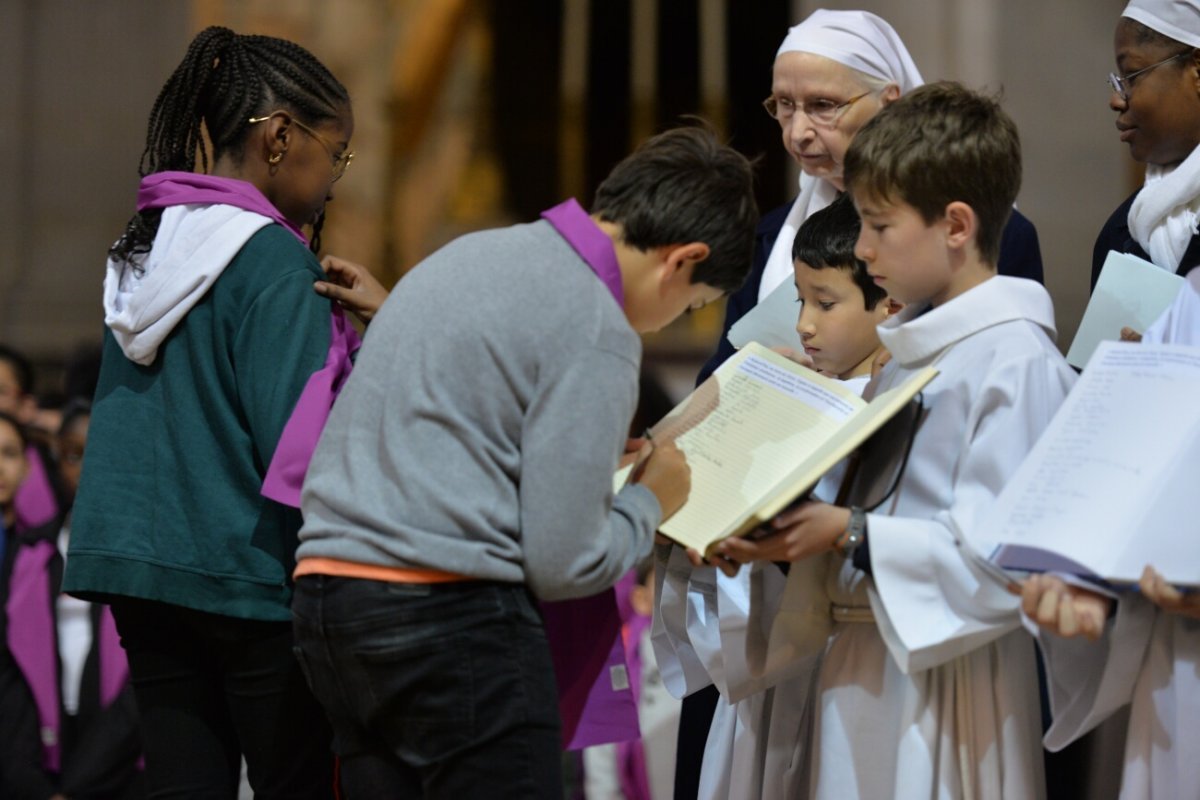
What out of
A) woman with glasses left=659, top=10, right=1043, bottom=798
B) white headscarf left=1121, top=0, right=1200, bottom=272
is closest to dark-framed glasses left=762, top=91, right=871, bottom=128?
woman with glasses left=659, top=10, right=1043, bottom=798

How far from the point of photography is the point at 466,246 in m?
2.57

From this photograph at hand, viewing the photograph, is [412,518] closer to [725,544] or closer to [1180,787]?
[725,544]

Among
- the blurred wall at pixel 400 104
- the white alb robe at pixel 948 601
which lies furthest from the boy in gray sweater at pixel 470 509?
the blurred wall at pixel 400 104

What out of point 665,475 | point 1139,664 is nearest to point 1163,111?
point 1139,664

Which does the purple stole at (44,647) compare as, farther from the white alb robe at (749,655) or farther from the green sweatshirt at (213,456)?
the white alb robe at (749,655)

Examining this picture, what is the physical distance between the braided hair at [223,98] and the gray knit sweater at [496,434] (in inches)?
30.9

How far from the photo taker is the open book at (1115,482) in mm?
2432

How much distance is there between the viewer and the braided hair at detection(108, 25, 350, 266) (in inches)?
123

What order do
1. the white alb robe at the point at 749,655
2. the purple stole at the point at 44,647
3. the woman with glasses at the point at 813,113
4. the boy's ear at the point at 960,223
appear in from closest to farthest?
1. the boy's ear at the point at 960,223
2. the white alb robe at the point at 749,655
3. the woman with glasses at the point at 813,113
4. the purple stole at the point at 44,647

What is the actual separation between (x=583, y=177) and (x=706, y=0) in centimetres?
118

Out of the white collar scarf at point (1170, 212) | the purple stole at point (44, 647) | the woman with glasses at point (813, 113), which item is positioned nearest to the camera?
the white collar scarf at point (1170, 212)

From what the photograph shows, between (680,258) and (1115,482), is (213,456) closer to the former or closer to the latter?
(680,258)

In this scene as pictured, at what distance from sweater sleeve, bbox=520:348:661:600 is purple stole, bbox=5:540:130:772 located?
3.00 metres

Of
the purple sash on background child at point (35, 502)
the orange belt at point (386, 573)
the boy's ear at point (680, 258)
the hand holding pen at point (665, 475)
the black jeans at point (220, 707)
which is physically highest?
the boy's ear at point (680, 258)
